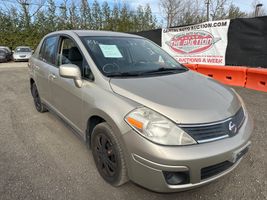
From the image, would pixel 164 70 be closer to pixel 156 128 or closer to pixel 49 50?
pixel 156 128

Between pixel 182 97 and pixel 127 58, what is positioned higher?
pixel 127 58

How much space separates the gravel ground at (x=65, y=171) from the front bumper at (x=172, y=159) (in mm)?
406

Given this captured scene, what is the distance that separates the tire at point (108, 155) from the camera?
2291mm

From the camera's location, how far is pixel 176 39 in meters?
9.93

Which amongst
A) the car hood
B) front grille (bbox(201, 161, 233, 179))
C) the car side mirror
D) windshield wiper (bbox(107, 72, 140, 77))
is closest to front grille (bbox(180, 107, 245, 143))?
the car hood

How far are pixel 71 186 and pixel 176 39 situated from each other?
8.58 metres

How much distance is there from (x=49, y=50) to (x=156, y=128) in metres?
2.93

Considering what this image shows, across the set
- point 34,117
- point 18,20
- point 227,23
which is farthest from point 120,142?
point 18,20

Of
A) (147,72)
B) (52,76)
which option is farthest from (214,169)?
(52,76)

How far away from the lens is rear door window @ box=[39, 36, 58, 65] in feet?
12.7

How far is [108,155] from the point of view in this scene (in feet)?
8.16

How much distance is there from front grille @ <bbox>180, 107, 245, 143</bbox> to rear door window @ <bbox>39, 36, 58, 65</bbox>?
2670 millimetres

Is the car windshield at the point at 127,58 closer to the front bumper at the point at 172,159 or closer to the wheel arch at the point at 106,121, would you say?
the wheel arch at the point at 106,121

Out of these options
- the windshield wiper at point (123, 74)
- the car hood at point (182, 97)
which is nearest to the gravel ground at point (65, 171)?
the car hood at point (182, 97)
